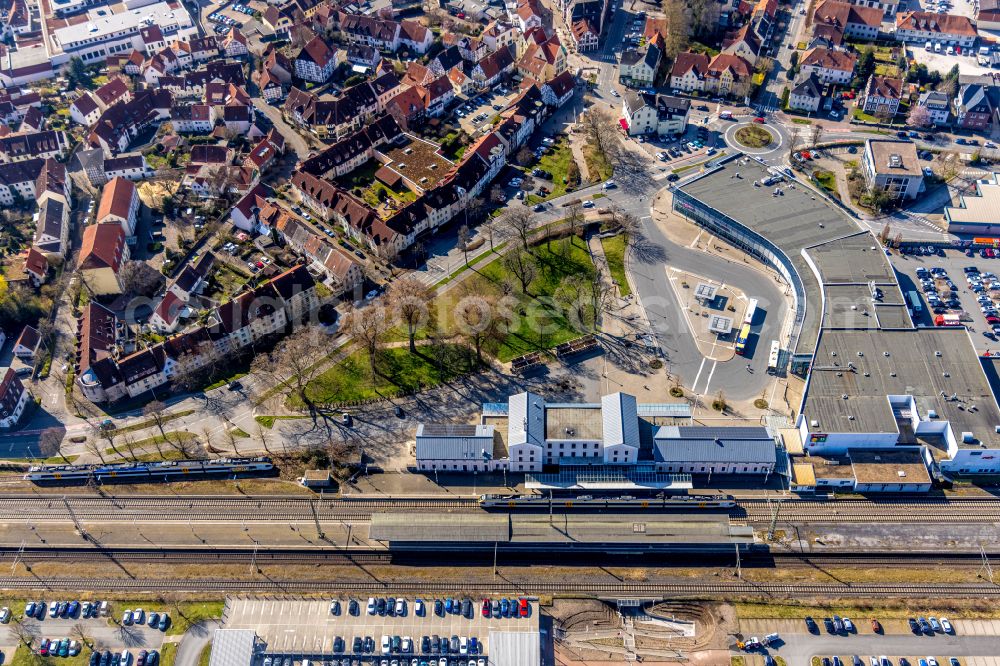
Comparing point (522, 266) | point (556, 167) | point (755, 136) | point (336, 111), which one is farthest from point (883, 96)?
point (336, 111)

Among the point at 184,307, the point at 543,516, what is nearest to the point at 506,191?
the point at 184,307

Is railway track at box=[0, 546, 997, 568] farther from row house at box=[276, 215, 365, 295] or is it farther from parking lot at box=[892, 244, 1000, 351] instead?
row house at box=[276, 215, 365, 295]

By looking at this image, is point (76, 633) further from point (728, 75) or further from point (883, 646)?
point (728, 75)

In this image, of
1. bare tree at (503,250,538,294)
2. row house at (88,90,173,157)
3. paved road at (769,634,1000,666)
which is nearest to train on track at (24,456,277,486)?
bare tree at (503,250,538,294)

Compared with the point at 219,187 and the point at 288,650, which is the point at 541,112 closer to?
the point at 219,187

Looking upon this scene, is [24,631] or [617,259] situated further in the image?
[617,259]

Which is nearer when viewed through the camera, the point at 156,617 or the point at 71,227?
the point at 156,617
